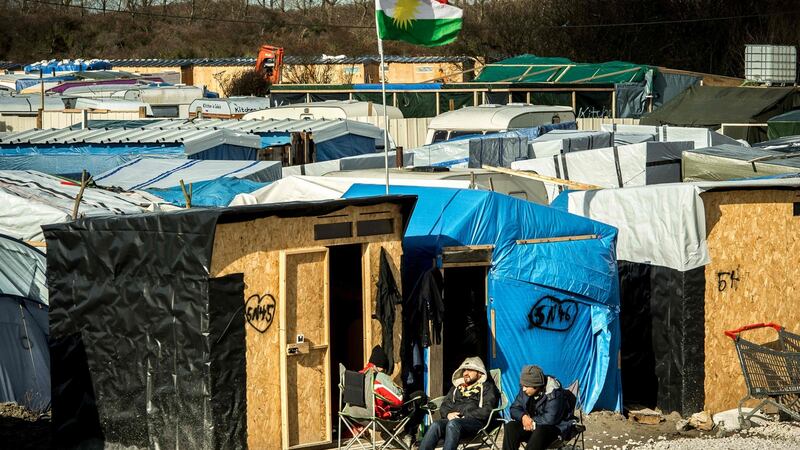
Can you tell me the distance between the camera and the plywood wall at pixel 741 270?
13203mm

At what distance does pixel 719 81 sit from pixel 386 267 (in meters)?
29.1

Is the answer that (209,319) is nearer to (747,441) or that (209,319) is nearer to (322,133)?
(747,441)

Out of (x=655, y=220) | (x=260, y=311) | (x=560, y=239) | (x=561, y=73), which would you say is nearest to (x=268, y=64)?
(x=561, y=73)

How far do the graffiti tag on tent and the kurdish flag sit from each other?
3.38 meters

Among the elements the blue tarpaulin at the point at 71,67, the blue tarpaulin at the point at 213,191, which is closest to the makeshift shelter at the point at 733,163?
the blue tarpaulin at the point at 213,191

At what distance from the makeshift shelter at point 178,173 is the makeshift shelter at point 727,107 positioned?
1238 centimetres

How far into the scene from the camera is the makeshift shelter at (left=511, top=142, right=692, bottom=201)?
59.8 feet

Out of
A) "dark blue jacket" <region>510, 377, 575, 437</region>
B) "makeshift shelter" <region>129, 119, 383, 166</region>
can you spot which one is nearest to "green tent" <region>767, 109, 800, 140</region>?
"makeshift shelter" <region>129, 119, 383, 166</region>

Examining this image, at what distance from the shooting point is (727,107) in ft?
97.0

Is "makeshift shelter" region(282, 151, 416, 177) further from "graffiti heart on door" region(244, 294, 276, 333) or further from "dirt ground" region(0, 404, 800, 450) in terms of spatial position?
"graffiti heart on door" region(244, 294, 276, 333)

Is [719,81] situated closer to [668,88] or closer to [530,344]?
[668,88]

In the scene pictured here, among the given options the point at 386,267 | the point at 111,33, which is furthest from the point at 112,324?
the point at 111,33

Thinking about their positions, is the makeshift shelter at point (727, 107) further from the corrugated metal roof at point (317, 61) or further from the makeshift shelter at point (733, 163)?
the corrugated metal roof at point (317, 61)

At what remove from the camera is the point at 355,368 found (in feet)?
40.1
